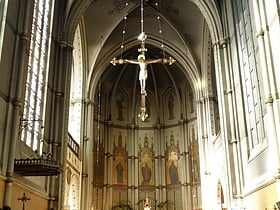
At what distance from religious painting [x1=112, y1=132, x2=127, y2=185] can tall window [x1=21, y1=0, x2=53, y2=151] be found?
41.6 feet

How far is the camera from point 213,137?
22.1m

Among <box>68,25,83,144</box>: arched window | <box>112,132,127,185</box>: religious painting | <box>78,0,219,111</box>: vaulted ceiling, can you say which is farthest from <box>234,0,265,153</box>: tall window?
<box>112,132,127,185</box>: religious painting

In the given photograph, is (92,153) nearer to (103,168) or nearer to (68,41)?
(103,168)

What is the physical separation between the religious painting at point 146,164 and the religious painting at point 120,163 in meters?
1.13

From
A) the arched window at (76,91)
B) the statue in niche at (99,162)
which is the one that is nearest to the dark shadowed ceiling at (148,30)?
the arched window at (76,91)

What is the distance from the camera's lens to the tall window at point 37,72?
14.2 m

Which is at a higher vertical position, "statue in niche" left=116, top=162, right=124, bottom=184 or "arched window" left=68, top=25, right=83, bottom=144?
"arched window" left=68, top=25, right=83, bottom=144

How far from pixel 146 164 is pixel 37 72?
14.7m

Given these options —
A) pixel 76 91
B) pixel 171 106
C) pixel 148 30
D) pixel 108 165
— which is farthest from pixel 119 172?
pixel 148 30

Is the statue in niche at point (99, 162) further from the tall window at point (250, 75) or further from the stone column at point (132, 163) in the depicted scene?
the tall window at point (250, 75)

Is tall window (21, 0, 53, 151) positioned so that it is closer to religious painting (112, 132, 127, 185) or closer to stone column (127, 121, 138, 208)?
religious painting (112, 132, 127, 185)

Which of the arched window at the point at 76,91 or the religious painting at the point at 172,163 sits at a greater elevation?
the arched window at the point at 76,91

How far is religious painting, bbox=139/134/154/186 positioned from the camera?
27.7 meters

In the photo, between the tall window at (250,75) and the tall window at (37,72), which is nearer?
the tall window at (250,75)
